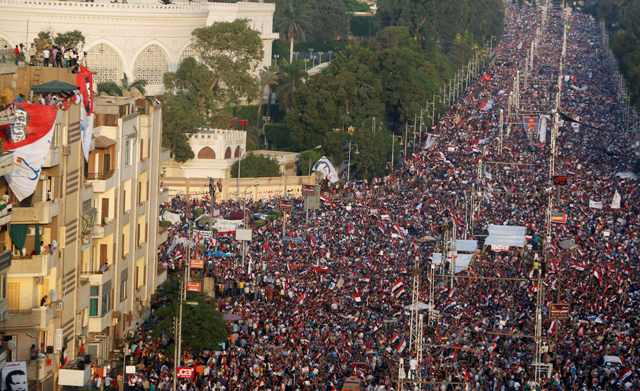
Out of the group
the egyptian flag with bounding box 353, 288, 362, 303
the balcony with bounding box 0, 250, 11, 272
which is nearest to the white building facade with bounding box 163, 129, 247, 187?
the egyptian flag with bounding box 353, 288, 362, 303

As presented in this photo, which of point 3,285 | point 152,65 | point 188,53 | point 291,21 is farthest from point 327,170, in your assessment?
→ point 291,21

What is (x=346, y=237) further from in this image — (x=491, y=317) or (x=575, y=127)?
(x=575, y=127)

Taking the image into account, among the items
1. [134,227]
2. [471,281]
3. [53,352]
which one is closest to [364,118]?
[471,281]

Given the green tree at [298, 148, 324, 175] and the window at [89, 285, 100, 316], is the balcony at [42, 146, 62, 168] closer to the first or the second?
the window at [89, 285, 100, 316]

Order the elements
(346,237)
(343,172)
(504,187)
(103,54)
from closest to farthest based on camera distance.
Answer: (346,237)
(504,187)
(343,172)
(103,54)

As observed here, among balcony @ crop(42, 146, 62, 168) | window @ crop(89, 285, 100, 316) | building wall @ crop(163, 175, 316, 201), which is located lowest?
building wall @ crop(163, 175, 316, 201)

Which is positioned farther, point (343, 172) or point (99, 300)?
point (343, 172)

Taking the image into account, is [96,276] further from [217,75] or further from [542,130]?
[217,75]
